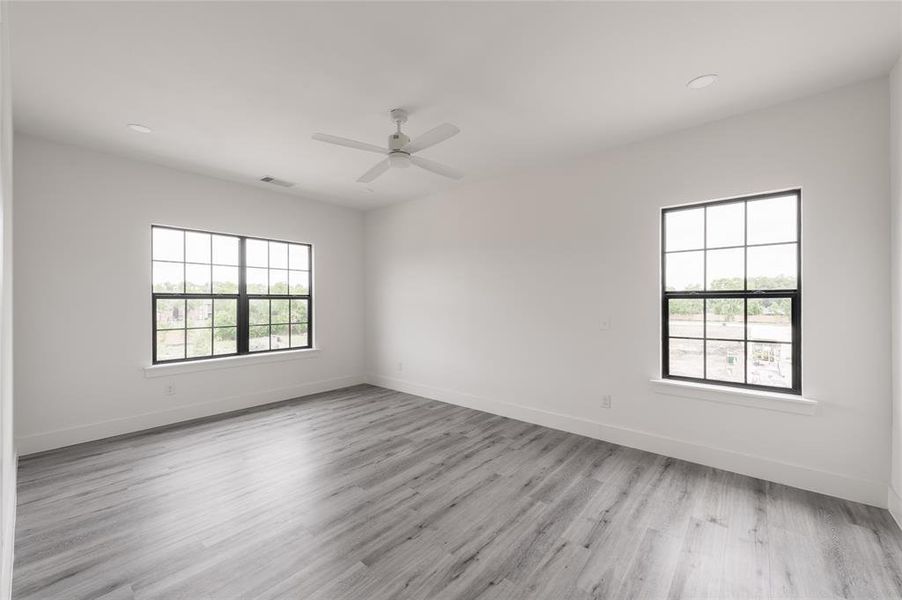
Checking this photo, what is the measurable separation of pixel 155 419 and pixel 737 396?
5561mm

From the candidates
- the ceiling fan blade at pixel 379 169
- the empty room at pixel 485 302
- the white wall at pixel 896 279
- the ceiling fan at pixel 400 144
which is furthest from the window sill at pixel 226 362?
the white wall at pixel 896 279

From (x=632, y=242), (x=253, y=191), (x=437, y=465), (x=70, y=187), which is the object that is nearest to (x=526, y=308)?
(x=632, y=242)

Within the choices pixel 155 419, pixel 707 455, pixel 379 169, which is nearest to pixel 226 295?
pixel 155 419

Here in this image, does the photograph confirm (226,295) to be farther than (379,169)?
Yes

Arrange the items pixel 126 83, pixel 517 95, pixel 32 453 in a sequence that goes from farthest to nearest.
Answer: pixel 32 453
pixel 517 95
pixel 126 83

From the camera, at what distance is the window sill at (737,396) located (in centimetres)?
287

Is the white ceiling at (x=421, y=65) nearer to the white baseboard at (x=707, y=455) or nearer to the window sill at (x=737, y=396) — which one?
the window sill at (x=737, y=396)

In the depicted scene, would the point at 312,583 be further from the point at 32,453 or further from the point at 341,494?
the point at 32,453

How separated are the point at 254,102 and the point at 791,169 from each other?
4006mm

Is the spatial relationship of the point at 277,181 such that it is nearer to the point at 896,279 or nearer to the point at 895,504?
the point at 896,279

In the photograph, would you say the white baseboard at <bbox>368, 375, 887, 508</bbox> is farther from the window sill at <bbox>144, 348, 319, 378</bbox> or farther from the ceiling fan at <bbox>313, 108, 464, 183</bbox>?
the ceiling fan at <bbox>313, 108, 464, 183</bbox>

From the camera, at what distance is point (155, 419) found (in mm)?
4215

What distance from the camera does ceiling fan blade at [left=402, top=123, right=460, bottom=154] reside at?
2.61 m

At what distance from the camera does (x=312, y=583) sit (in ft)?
6.38
